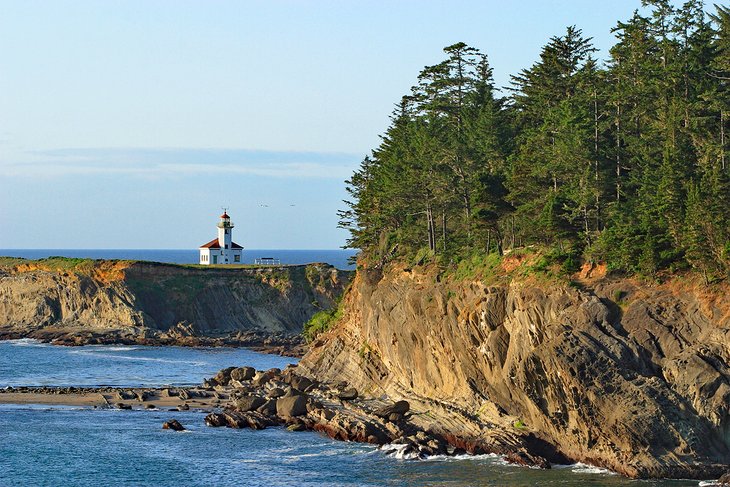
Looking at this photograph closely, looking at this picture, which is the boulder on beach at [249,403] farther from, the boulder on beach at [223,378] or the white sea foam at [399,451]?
the white sea foam at [399,451]

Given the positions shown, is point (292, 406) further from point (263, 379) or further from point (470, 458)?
point (470, 458)

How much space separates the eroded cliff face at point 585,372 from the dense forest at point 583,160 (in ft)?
10.2

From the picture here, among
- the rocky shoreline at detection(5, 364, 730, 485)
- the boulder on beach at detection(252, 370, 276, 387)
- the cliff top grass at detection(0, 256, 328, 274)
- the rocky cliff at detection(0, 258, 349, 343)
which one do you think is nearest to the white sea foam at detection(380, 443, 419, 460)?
the rocky shoreline at detection(5, 364, 730, 485)

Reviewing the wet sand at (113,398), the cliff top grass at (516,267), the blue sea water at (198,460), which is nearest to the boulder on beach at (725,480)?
the blue sea water at (198,460)

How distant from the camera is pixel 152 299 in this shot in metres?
150

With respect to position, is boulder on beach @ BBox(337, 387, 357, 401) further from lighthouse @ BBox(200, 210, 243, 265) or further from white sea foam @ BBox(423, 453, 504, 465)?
lighthouse @ BBox(200, 210, 243, 265)

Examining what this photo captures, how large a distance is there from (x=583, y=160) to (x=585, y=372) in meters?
17.2

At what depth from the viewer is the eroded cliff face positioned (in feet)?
176

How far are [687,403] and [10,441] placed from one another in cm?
4019

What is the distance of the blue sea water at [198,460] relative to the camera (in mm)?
56500

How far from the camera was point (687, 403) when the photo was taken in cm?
5384

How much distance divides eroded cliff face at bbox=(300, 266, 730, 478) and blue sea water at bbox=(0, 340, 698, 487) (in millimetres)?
2004

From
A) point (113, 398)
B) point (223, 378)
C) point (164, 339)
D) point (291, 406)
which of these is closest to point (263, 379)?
point (223, 378)

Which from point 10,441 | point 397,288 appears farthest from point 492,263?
point 10,441
